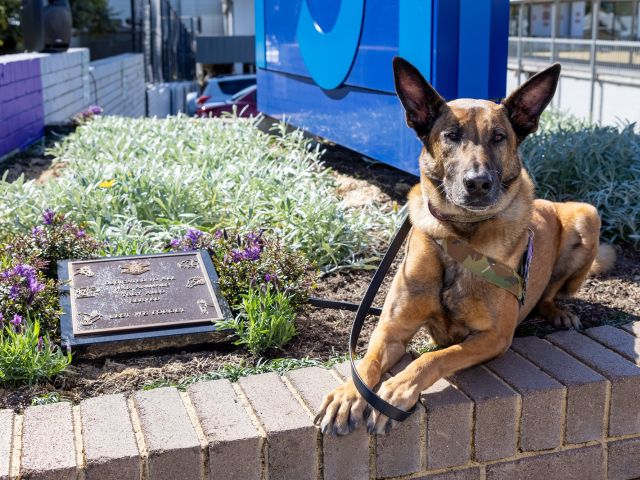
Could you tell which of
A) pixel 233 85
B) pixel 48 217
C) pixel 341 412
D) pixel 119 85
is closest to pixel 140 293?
pixel 48 217

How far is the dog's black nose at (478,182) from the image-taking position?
2.70 metres

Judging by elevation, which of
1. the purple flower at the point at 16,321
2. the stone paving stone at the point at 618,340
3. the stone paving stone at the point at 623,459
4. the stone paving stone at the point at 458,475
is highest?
the purple flower at the point at 16,321

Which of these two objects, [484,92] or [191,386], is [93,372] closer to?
[191,386]

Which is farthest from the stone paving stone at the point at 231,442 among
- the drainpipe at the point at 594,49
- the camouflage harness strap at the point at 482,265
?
the drainpipe at the point at 594,49

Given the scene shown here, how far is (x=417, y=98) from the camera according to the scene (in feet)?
9.66

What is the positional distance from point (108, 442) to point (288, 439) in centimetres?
57

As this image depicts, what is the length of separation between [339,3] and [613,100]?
8409mm

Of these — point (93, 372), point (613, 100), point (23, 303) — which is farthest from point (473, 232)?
point (613, 100)

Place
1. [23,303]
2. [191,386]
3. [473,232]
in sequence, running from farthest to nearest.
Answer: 1. [23,303]
2. [473,232]
3. [191,386]

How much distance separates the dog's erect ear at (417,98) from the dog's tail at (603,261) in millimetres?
1584

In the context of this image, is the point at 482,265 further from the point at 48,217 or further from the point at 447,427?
the point at 48,217

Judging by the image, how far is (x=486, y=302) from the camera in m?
2.85

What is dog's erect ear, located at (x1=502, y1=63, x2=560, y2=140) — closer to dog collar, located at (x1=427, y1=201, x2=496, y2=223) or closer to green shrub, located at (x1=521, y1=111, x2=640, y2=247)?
dog collar, located at (x1=427, y1=201, x2=496, y2=223)

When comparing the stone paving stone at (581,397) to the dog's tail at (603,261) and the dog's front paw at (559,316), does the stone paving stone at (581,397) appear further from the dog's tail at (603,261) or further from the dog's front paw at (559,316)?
the dog's tail at (603,261)
